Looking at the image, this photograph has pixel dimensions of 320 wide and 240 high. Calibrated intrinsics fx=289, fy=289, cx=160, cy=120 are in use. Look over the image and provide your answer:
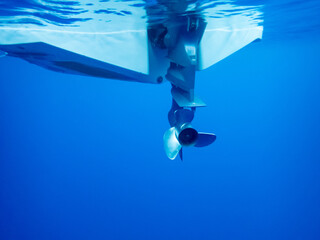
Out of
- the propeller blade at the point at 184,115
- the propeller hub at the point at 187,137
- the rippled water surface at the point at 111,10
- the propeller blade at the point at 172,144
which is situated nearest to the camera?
the propeller hub at the point at 187,137

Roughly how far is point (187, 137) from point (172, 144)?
1.57ft

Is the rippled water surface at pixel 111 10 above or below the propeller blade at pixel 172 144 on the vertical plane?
above

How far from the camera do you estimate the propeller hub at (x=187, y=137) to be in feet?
11.0

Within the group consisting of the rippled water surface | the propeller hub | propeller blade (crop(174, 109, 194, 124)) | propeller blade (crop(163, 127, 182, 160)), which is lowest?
propeller blade (crop(163, 127, 182, 160))

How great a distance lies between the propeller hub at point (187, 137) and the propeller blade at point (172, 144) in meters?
0.39

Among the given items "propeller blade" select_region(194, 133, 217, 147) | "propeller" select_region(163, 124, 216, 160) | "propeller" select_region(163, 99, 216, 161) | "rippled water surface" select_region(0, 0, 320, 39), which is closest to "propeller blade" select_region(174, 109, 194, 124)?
"propeller" select_region(163, 99, 216, 161)

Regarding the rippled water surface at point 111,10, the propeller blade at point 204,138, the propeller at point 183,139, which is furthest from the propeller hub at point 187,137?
the rippled water surface at point 111,10

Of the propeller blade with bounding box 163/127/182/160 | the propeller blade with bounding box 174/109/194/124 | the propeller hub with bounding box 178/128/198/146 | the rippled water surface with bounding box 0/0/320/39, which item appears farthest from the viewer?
the rippled water surface with bounding box 0/0/320/39

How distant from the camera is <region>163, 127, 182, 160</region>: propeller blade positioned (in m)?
3.80

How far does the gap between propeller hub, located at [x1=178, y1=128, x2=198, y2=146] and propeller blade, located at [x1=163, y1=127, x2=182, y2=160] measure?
1.27 feet

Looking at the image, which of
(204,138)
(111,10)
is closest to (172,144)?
(204,138)

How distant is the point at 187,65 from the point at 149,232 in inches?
589

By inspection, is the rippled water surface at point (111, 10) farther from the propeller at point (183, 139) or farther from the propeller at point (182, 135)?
the propeller at point (183, 139)

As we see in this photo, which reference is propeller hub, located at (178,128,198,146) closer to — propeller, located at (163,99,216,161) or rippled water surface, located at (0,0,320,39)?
propeller, located at (163,99,216,161)
